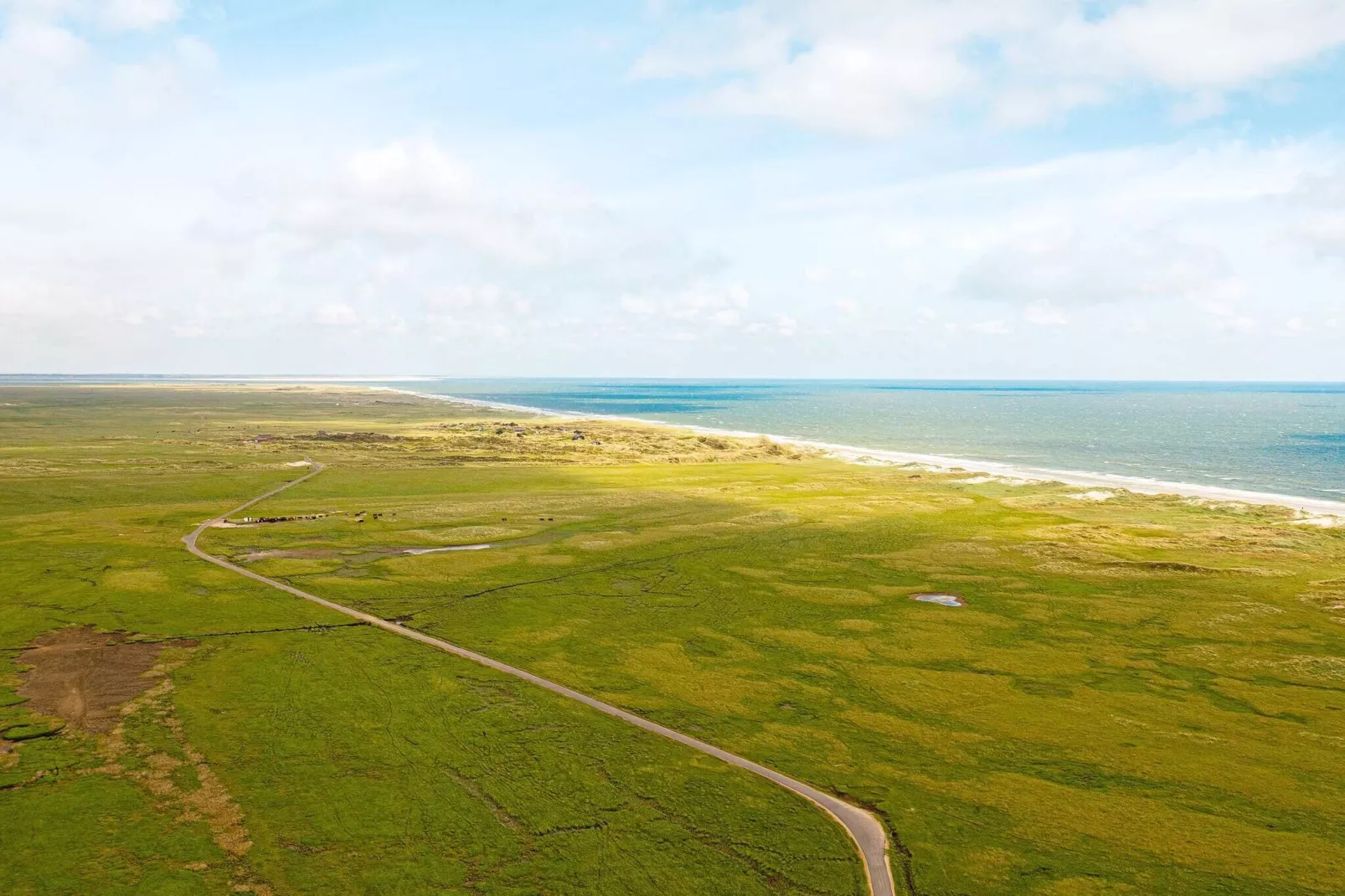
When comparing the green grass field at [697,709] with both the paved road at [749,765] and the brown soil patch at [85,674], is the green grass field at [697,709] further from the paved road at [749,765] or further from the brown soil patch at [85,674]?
the brown soil patch at [85,674]

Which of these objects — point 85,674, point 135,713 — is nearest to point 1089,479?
point 135,713

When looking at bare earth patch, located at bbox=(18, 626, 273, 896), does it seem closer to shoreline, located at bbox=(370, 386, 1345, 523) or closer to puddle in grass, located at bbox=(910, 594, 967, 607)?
puddle in grass, located at bbox=(910, 594, 967, 607)

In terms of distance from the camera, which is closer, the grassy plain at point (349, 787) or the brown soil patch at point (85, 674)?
the grassy plain at point (349, 787)

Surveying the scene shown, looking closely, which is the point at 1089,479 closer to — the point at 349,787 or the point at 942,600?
the point at 942,600

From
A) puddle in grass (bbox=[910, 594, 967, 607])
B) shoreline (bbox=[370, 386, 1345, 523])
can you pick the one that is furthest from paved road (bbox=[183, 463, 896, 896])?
shoreline (bbox=[370, 386, 1345, 523])

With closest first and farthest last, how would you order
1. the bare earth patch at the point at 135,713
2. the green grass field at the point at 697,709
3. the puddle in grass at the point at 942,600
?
the green grass field at the point at 697,709
the bare earth patch at the point at 135,713
the puddle in grass at the point at 942,600

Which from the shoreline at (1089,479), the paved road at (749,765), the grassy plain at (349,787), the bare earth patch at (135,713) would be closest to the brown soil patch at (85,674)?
the bare earth patch at (135,713)
